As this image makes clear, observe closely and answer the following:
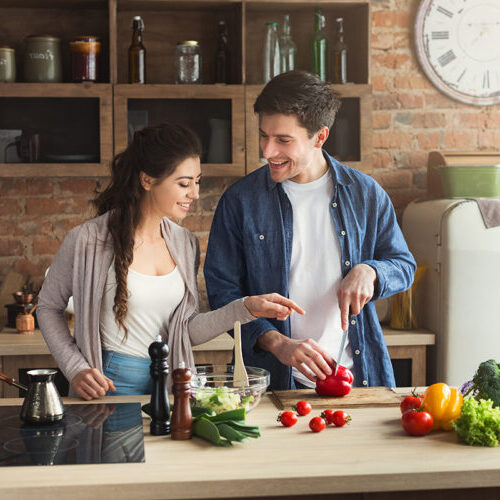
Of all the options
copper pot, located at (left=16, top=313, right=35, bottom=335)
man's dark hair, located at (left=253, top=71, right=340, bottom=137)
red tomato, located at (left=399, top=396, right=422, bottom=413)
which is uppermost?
man's dark hair, located at (left=253, top=71, right=340, bottom=137)

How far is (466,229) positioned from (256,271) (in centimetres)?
139

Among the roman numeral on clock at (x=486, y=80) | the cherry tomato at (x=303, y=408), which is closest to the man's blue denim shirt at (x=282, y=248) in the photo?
the cherry tomato at (x=303, y=408)

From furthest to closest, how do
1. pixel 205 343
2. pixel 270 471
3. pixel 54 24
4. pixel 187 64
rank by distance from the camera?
pixel 54 24
pixel 187 64
pixel 205 343
pixel 270 471

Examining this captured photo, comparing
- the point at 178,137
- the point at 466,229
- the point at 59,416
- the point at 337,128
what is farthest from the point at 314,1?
the point at 59,416

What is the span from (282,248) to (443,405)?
79 cm

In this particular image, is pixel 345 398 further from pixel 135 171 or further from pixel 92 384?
pixel 135 171

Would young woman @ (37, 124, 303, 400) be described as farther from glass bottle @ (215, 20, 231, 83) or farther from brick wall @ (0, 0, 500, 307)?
brick wall @ (0, 0, 500, 307)

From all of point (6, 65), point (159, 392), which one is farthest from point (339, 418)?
point (6, 65)

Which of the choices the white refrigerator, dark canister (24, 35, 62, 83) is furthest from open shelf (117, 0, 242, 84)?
the white refrigerator

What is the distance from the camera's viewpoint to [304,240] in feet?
7.75

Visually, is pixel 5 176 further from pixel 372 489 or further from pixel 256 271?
pixel 372 489

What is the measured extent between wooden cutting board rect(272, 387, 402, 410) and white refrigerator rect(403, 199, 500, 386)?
1334mm

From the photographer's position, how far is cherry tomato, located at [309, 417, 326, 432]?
173cm

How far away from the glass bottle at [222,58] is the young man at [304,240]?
4.34 ft
